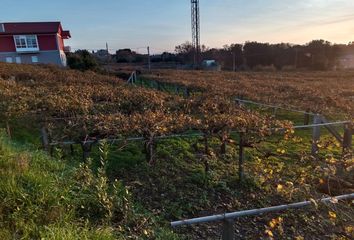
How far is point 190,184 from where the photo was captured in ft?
15.7

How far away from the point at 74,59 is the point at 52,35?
15696mm

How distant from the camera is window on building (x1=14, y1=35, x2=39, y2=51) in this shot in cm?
4403

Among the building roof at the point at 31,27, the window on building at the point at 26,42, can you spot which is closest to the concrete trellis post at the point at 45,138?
the building roof at the point at 31,27

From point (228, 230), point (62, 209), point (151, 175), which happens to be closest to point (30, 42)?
point (151, 175)

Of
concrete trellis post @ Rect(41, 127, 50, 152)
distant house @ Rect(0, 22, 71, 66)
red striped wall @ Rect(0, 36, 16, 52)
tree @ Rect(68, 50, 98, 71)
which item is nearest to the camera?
concrete trellis post @ Rect(41, 127, 50, 152)

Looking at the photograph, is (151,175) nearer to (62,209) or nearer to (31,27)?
(62,209)

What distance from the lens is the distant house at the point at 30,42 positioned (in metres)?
43.7

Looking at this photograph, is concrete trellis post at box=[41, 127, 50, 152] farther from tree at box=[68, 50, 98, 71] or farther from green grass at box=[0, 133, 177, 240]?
tree at box=[68, 50, 98, 71]

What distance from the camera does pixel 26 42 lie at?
44.4 metres

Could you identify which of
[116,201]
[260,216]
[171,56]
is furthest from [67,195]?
[171,56]

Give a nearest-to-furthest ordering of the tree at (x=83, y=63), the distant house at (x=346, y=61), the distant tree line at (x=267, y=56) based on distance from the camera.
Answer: the tree at (x=83, y=63)
the distant house at (x=346, y=61)
the distant tree line at (x=267, y=56)

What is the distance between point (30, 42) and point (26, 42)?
520 millimetres

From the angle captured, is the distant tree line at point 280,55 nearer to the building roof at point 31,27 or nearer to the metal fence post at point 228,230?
the building roof at point 31,27

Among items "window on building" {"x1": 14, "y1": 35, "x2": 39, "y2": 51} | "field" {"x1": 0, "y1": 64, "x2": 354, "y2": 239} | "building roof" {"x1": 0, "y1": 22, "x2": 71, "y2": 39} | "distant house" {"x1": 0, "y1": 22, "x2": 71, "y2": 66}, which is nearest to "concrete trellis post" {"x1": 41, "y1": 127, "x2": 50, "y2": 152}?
"field" {"x1": 0, "y1": 64, "x2": 354, "y2": 239}
